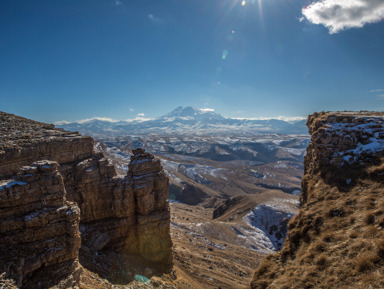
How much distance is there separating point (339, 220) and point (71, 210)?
1966 centimetres

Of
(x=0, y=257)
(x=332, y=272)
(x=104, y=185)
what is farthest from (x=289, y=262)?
(x=104, y=185)

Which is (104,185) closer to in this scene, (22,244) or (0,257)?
(22,244)

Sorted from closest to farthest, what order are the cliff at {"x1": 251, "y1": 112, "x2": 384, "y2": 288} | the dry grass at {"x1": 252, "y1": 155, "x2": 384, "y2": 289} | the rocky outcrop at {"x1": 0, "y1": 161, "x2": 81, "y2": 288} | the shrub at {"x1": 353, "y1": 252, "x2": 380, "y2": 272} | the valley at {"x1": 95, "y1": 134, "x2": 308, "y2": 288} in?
the shrub at {"x1": 353, "y1": 252, "x2": 380, "y2": 272} < the dry grass at {"x1": 252, "y1": 155, "x2": 384, "y2": 289} < the cliff at {"x1": 251, "y1": 112, "x2": 384, "y2": 288} < the rocky outcrop at {"x1": 0, "y1": 161, "x2": 81, "y2": 288} < the valley at {"x1": 95, "y1": 134, "x2": 308, "y2": 288}

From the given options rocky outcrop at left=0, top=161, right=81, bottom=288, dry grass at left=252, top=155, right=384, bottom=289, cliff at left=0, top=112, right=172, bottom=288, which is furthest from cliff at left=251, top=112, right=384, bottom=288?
cliff at left=0, top=112, right=172, bottom=288

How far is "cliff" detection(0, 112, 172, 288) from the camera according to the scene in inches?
581

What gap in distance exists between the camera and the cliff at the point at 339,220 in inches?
360

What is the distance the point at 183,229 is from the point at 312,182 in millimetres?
55713

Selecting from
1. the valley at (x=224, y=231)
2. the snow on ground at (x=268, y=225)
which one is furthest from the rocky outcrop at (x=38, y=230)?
the snow on ground at (x=268, y=225)

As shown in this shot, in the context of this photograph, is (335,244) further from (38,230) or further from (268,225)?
(268,225)

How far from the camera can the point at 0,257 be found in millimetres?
12883

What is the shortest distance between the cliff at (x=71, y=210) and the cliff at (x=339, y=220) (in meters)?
14.8

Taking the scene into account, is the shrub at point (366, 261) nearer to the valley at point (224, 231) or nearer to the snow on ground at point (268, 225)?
the valley at point (224, 231)

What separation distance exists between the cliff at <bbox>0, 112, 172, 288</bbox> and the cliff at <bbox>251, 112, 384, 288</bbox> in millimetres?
14789

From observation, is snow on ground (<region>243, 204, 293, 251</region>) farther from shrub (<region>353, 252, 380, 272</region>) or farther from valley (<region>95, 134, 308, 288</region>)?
shrub (<region>353, 252, 380, 272</region>)
